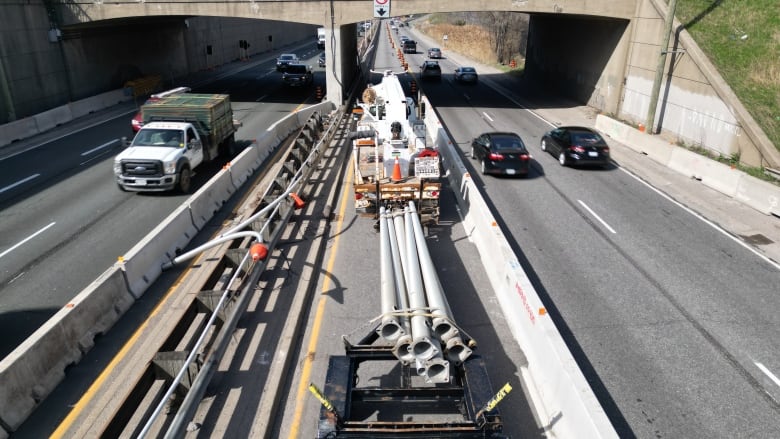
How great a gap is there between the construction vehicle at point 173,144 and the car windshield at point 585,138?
51.4 feet

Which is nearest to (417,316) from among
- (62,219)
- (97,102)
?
(62,219)

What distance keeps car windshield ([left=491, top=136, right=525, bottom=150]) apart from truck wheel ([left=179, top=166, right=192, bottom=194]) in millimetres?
12135

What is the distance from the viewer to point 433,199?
51.1 ft

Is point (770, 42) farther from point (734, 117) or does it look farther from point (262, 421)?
point (262, 421)

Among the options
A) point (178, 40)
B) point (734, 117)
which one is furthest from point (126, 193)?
point (178, 40)

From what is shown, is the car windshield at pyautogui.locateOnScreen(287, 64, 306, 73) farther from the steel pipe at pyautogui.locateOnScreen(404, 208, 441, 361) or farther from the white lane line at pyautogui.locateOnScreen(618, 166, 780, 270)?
the steel pipe at pyautogui.locateOnScreen(404, 208, 441, 361)

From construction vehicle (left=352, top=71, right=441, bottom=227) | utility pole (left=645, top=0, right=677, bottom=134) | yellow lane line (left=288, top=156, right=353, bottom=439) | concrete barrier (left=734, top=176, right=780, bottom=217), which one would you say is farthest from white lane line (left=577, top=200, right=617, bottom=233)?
utility pole (left=645, top=0, right=677, bottom=134)

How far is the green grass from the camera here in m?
22.5

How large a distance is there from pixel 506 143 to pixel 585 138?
420 centimetres

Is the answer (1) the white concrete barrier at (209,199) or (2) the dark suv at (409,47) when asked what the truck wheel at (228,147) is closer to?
(1) the white concrete barrier at (209,199)

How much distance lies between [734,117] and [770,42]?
6.25m

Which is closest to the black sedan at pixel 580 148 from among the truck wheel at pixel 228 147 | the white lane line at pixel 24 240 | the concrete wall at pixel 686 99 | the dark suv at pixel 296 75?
the concrete wall at pixel 686 99

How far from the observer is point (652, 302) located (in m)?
12.0

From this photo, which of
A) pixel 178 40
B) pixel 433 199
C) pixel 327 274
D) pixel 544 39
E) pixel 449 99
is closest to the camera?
pixel 327 274
